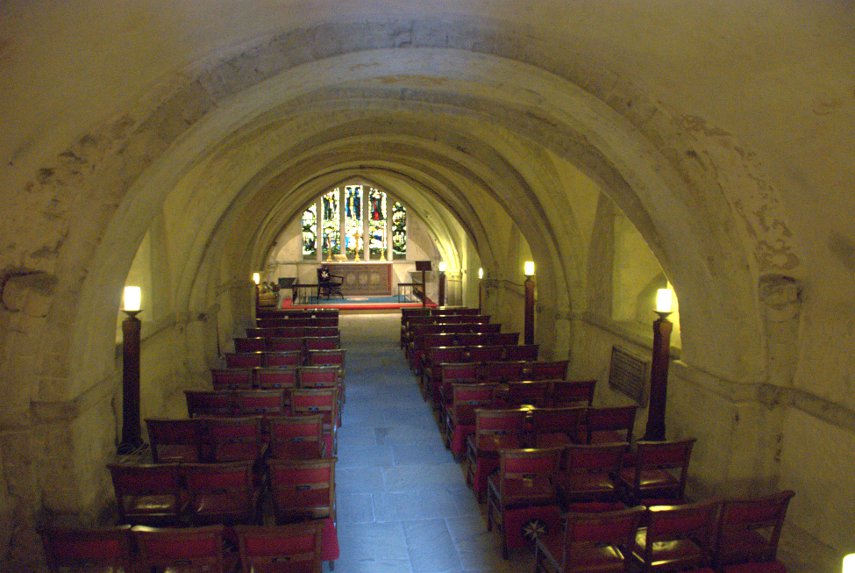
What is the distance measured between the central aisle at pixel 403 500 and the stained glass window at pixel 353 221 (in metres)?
18.7

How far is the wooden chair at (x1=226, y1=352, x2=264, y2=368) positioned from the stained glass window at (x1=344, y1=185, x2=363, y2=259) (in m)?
19.2

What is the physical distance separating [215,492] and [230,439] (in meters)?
1.03

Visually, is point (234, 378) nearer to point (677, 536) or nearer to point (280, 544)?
point (280, 544)

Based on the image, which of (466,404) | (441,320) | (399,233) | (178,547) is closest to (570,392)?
(466,404)

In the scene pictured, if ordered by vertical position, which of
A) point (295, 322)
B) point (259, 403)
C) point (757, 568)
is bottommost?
point (757, 568)

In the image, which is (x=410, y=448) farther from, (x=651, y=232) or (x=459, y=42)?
(x=459, y=42)

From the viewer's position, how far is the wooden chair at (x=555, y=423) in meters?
6.46

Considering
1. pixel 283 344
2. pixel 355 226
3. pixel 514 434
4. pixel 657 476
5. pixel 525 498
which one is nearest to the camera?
pixel 525 498

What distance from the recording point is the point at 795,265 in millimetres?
5305

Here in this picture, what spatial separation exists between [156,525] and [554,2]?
16.1ft

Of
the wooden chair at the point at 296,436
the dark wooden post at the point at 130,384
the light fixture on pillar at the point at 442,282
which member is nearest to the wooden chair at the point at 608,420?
the wooden chair at the point at 296,436

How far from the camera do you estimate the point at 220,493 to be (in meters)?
5.16

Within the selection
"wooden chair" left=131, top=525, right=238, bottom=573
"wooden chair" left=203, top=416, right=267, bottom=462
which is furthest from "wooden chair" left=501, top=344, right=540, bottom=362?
"wooden chair" left=131, top=525, right=238, bottom=573

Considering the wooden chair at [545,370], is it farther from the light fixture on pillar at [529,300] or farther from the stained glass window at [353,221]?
the stained glass window at [353,221]
